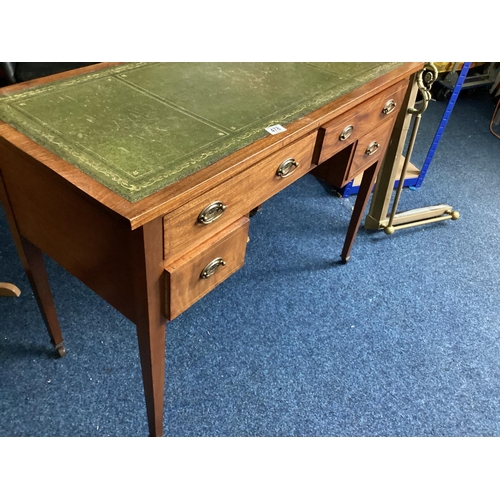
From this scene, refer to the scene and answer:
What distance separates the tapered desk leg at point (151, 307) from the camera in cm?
74

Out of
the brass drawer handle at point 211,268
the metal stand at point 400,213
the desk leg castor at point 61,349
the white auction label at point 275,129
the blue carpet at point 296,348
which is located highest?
the white auction label at point 275,129

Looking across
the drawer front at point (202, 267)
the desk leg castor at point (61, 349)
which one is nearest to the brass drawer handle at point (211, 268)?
the drawer front at point (202, 267)

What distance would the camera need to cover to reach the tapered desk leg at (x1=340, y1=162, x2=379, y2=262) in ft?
5.14

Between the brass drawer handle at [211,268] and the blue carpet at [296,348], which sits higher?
the brass drawer handle at [211,268]

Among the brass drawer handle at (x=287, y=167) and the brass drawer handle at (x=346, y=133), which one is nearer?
the brass drawer handle at (x=287, y=167)

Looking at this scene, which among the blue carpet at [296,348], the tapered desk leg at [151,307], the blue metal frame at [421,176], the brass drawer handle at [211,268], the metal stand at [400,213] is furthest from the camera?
the blue metal frame at [421,176]

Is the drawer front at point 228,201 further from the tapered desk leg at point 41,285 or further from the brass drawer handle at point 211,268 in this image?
the tapered desk leg at point 41,285

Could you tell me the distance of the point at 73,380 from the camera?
1287 millimetres

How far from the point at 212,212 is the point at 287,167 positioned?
10.0 inches

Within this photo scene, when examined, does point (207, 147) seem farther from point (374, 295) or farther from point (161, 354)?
point (374, 295)

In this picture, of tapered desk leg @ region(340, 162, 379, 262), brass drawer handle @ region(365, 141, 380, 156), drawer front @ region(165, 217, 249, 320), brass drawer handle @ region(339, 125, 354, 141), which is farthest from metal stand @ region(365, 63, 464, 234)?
drawer front @ region(165, 217, 249, 320)

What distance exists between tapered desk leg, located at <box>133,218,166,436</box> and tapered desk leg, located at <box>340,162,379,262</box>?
3.11 feet

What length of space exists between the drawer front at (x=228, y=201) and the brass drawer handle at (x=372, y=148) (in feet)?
1.22

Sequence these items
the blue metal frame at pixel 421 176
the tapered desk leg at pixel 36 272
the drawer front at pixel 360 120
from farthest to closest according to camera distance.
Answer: the blue metal frame at pixel 421 176 → the drawer front at pixel 360 120 → the tapered desk leg at pixel 36 272
